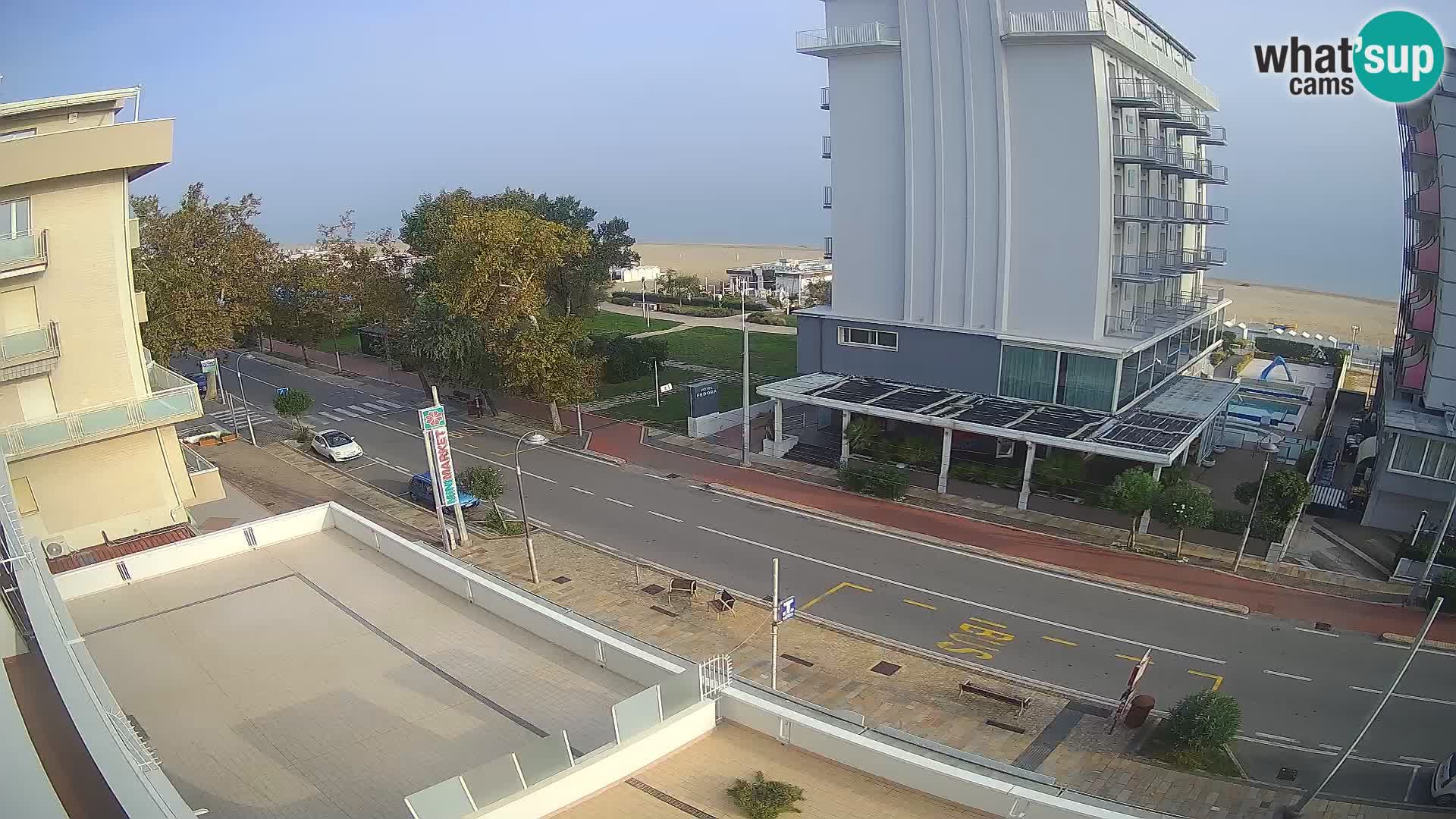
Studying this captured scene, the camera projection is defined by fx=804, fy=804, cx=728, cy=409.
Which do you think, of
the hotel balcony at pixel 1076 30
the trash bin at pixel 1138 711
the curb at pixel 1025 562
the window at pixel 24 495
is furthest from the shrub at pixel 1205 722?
the window at pixel 24 495

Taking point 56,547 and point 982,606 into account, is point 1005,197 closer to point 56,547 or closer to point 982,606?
point 982,606

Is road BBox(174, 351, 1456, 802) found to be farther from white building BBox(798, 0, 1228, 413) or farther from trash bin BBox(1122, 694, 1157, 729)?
white building BBox(798, 0, 1228, 413)

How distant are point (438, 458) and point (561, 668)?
13979mm

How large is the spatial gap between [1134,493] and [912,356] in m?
11.4

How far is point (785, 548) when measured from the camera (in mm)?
26438

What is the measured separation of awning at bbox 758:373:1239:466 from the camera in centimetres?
2677

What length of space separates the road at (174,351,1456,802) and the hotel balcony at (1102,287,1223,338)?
37.6ft

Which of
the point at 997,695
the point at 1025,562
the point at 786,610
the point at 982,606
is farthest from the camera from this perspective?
the point at 1025,562

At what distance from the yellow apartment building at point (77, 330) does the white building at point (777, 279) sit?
59.0 metres

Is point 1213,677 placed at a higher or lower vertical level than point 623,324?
lower

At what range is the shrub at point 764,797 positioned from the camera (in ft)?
30.9

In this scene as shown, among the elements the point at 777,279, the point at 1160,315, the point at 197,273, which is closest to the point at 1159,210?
the point at 1160,315

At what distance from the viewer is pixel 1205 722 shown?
51.7ft

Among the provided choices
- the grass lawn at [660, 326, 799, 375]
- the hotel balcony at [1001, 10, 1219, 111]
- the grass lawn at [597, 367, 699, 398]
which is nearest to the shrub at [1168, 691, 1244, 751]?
the hotel balcony at [1001, 10, 1219, 111]
